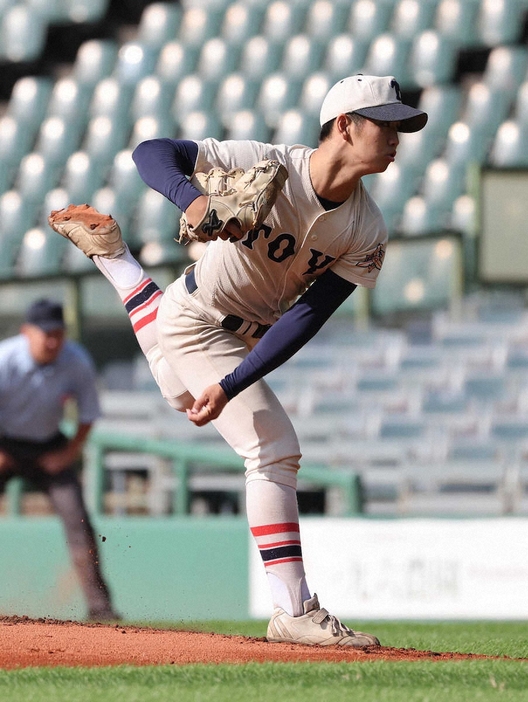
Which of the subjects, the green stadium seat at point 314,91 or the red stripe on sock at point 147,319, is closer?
the red stripe on sock at point 147,319

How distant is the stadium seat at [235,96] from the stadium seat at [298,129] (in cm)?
79

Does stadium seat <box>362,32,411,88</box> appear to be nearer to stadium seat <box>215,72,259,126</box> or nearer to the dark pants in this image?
stadium seat <box>215,72,259,126</box>

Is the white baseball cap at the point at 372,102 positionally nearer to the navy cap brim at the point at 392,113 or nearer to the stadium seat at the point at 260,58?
the navy cap brim at the point at 392,113

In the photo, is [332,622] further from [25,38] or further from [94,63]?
[25,38]

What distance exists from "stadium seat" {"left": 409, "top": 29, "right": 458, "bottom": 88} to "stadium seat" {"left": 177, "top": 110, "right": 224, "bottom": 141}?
7.86 feet

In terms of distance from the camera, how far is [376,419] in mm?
10086

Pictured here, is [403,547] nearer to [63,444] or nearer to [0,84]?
[63,444]

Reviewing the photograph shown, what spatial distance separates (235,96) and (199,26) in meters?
1.74

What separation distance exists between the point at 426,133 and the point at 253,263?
33.6 ft

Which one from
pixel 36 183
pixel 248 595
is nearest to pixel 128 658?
pixel 248 595

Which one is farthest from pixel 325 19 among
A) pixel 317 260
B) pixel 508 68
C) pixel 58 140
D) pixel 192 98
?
pixel 317 260

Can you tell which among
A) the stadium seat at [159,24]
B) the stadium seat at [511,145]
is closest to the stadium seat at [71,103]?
the stadium seat at [159,24]

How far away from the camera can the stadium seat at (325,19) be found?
1512 cm

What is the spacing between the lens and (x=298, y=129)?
1402 centimetres
